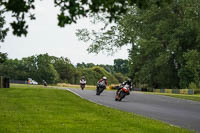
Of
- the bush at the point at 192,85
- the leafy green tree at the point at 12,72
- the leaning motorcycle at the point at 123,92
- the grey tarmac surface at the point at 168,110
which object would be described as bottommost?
the grey tarmac surface at the point at 168,110

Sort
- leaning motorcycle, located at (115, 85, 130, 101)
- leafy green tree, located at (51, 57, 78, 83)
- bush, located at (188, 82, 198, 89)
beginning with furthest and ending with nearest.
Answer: leafy green tree, located at (51, 57, 78, 83), bush, located at (188, 82, 198, 89), leaning motorcycle, located at (115, 85, 130, 101)

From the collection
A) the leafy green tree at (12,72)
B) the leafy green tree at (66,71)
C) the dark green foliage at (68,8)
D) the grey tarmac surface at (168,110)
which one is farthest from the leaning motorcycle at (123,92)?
the leafy green tree at (66,71)

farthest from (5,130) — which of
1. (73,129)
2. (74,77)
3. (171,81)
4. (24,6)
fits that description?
(74,77)

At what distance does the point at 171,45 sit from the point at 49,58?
90714 millimetres

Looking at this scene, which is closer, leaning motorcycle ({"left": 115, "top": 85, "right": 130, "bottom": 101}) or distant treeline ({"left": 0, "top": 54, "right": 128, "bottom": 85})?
leaning motorcycle ({"left": 115, "top": 85, "right": 130, "bottom": 101})

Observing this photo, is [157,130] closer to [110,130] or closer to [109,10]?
[110,130]

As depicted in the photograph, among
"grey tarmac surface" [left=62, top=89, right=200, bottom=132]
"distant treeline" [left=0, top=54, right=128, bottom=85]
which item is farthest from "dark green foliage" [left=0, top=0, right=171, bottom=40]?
"distant treeline" [left=0, top=54, right=128, bottom=85]

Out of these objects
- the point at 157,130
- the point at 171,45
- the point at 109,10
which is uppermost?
the point at 171,45

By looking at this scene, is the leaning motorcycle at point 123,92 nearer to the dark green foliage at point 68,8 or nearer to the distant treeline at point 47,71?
the dark green foliage at point 68,8

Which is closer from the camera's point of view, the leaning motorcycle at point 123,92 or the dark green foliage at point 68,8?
the dark green foliage at point 68,8

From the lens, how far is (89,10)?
627cm

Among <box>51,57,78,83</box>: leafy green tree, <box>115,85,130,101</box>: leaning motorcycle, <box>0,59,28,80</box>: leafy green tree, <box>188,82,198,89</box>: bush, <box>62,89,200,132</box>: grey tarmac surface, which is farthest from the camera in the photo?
<box>51,57,78,83</box>: leafy green tree

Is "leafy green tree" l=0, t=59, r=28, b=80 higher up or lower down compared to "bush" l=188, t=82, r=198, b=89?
higher up

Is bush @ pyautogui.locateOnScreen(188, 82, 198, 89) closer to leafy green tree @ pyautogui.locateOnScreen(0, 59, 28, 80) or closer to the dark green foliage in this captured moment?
the dark green foliage
